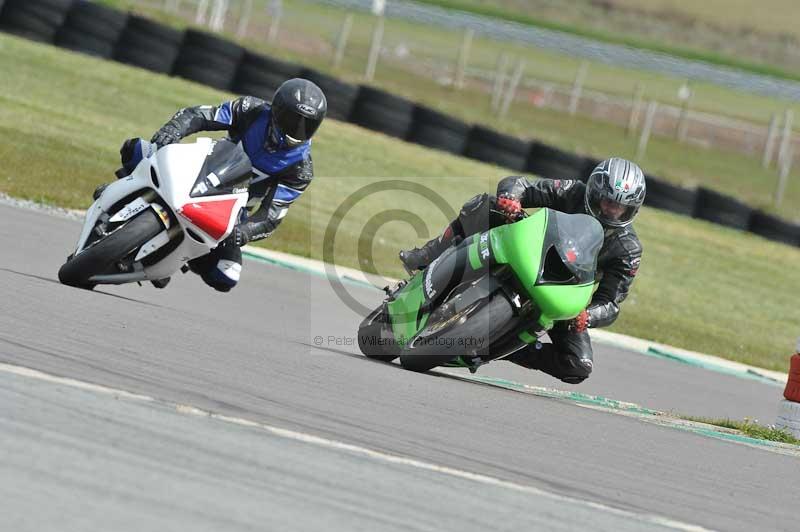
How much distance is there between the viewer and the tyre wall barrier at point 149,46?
2331cm

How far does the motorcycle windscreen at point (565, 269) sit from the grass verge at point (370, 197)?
7555 millimetres

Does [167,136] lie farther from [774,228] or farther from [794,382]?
[774,228]

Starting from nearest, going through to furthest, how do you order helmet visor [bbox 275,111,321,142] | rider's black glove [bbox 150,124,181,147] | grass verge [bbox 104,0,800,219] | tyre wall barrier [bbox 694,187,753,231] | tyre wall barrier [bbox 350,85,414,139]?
rider's black glove [bbox 150,124,181,147] → helmet visor [bbox 275,111,321,142] → tyre wall barrier [bbox 350,85,414,139] → tyre wall barrier [bbox 694,187,753,231] → grass verge [bbox 104,0,800,219]

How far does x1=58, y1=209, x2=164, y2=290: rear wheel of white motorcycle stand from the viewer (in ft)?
26.1

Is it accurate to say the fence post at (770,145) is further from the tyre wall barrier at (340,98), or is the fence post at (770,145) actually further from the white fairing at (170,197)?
the white fairing at (170,197)

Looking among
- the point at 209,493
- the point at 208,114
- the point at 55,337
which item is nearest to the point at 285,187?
the point at 208,114

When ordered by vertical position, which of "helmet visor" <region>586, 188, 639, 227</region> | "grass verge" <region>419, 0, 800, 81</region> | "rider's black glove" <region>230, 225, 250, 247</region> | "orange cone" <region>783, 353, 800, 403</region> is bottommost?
"orange cone" <region>783, 353, 800, 403</region>

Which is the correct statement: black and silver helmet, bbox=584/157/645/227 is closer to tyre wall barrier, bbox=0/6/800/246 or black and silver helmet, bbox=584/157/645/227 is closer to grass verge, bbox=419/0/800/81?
tyre wall barrier, bbox=0/6/800/246

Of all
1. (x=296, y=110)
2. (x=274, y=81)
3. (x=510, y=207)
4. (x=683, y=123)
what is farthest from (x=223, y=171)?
(x=683, y=123)

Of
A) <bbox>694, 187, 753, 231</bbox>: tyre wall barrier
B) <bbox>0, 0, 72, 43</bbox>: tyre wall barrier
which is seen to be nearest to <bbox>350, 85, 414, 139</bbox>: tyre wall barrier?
<bbox>0, 0, 72, 43</bbox>: tyre wall barrier

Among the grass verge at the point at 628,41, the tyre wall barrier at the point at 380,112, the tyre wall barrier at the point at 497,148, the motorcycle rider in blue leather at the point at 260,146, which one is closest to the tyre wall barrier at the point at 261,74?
the tyre wall barrier at the point at 380,112

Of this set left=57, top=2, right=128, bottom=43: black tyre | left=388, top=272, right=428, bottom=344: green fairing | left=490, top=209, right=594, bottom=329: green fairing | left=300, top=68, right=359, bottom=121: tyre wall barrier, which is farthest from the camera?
left=300, top=68, right=359, bottom=121: tyre wall barrier

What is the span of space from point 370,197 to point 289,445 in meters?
17.6

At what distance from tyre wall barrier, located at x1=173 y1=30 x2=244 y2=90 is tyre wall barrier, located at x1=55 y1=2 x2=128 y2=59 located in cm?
112
